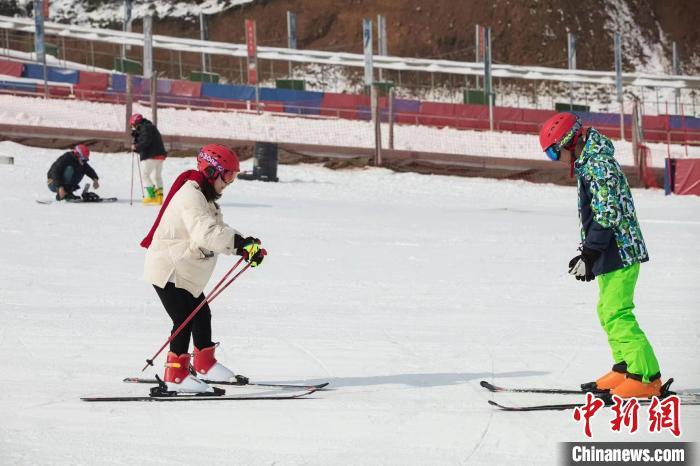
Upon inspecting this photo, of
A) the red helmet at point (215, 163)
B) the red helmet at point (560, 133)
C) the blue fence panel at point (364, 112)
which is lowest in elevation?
the red helmet at point (215, 163)

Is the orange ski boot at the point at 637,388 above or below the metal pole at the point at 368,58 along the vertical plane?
below

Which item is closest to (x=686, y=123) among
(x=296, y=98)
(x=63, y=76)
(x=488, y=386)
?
(x=296, y=98)

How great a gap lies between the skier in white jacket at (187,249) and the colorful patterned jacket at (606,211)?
72.8 inches

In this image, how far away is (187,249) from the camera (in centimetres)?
639

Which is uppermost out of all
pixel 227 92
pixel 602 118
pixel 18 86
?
pixel 18 86

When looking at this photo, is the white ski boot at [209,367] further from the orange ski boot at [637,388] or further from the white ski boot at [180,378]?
the orange ski boot at [637,388]

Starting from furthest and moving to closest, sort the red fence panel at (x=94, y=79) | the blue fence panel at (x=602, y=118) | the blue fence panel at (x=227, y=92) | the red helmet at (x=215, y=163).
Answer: the red fence panel at (x=94, y=79), the blue fence panel at (x=227, y=92), the blue fence panel at (x=602, y=118), the red helmet at (x=215, y=163)

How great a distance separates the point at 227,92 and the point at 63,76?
18.5 ft


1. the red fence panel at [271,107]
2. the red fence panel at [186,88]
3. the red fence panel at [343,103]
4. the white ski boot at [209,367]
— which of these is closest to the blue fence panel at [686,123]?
the red fence panel at [343,103]

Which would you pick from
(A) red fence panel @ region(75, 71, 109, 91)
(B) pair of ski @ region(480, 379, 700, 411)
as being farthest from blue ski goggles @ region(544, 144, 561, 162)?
(A) red fence panel @ region(75, 71, 109, 91)

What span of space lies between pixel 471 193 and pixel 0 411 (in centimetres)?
1466

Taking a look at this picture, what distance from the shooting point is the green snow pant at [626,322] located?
6.11 metres

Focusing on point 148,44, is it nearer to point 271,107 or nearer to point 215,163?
point 271,107

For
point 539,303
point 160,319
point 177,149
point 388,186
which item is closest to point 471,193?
point 388,186
